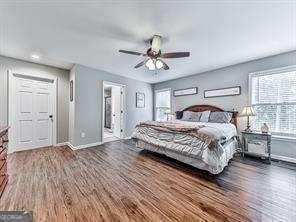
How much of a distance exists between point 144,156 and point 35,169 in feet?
7.47

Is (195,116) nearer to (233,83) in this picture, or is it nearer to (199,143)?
(233,83)

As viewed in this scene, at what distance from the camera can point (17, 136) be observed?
433 cm

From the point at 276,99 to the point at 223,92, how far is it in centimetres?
132

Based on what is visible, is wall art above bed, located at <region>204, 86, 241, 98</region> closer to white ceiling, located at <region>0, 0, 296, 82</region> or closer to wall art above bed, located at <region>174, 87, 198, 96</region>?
wall art above bed, located at <region>174, 87, 198, 96</region>

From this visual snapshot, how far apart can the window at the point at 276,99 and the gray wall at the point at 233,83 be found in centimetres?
17

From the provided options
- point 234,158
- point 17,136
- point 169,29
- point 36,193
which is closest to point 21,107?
point 17,136

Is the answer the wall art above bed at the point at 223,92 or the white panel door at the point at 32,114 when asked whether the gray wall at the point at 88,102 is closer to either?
the white panel door at the point at 32,114

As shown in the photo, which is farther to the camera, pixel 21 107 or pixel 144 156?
pixel 21 107

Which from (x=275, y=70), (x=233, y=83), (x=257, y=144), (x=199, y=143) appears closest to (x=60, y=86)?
Answer: (x=199, y=143)

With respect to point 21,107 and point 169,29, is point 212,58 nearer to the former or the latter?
point 169,29

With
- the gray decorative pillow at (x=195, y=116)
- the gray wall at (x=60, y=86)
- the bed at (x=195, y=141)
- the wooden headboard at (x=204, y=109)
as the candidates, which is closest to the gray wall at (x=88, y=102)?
the gray wall at (x=60, y=86)

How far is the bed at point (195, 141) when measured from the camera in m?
2.72

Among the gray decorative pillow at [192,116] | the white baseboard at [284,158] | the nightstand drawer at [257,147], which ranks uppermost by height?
the gray decorative pillow at [192,116]

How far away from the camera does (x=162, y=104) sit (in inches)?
284
